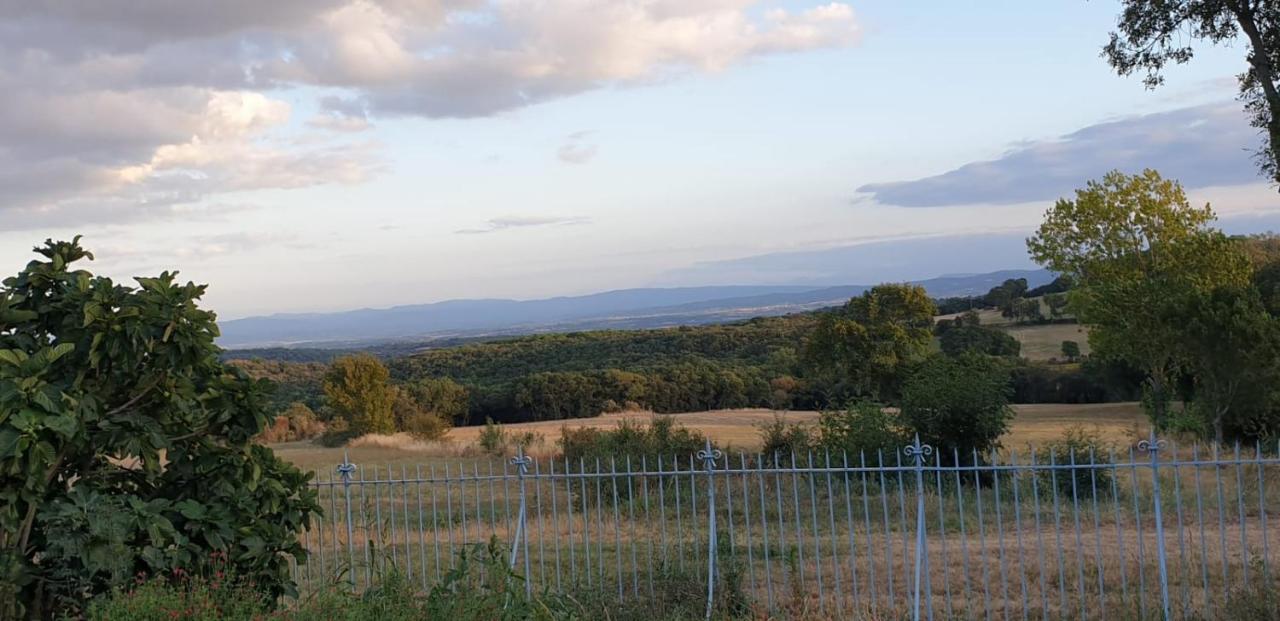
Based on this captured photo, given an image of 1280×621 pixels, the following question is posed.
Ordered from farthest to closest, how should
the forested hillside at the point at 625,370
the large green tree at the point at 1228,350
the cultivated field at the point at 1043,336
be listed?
the cultivated field at the point at 1043,336
the forested hillside at the point at 625,370
the large green tree at the point at 1228,350

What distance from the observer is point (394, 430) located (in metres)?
33.5

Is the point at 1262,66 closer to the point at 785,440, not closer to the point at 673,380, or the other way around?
the point at 785,440

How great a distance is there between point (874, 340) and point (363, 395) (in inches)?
832

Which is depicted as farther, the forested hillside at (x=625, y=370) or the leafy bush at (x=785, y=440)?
the forested hillside at (x=625, y=370)

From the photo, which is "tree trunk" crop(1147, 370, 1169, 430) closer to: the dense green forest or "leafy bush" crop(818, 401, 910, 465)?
the dense green forest

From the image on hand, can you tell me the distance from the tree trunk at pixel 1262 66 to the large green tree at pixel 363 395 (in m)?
25.0

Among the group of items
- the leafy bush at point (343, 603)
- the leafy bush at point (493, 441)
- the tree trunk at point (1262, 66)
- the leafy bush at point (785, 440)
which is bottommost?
the leafy bush at point (493, 441)

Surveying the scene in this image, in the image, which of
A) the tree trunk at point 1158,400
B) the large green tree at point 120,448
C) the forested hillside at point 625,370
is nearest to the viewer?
the large green tree at point 120,448

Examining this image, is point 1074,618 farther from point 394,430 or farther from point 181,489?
point 394,430

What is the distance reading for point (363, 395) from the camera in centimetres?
3253

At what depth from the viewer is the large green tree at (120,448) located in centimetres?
662

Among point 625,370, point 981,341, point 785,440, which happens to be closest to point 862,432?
point 785,440

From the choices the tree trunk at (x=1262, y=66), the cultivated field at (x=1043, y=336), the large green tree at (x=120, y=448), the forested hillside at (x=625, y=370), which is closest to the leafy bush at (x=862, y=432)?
the tree trunk at (x=1262, y=66)

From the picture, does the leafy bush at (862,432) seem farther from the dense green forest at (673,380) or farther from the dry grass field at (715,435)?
the dense green forest at (673,380)
